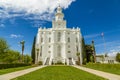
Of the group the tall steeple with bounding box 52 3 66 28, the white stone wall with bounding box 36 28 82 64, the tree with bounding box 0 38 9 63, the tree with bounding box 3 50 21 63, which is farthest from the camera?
the tall steeple with bounding box 52 3 66 28

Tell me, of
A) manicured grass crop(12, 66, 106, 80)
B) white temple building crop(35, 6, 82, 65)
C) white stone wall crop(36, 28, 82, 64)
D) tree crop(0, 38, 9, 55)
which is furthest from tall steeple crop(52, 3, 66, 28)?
manicured grass crop(12, 66, 106, 80)

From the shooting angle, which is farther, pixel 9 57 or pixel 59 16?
pixel 59 16

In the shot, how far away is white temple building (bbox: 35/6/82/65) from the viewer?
63.7 m

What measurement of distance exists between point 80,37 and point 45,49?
17.4 meters

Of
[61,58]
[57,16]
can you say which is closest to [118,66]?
[61,58]

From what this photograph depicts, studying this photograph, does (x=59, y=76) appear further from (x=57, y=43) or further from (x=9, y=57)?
(x=57, y=43)

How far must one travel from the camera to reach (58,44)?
65.8m

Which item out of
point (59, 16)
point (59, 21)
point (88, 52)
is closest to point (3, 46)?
point (59, 21)

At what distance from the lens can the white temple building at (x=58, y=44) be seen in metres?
63.7

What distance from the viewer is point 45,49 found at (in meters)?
66.4

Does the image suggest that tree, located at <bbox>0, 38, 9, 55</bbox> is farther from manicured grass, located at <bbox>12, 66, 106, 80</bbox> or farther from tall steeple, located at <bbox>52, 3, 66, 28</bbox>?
manicured grass, located at <bbox>12, 66, 106, 80</bbox>

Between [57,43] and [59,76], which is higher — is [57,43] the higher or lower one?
the higher one

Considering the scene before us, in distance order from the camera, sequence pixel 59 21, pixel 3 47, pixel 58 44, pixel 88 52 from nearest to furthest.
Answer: pixel 3 47 < pixel 58 44 < pixel 59 21 < pixel 88 52

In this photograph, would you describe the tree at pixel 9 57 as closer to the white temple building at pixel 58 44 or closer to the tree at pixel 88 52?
the white temple building at pixel 58 44
